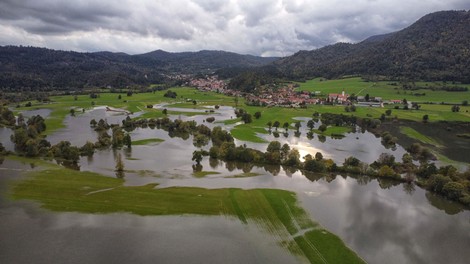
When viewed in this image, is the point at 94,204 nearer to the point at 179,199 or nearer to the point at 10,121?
the point at 179,199

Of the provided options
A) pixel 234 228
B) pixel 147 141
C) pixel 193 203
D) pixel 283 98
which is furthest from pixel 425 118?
pixel 234 228

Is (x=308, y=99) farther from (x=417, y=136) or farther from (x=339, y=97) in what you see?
(x=417, y=136)

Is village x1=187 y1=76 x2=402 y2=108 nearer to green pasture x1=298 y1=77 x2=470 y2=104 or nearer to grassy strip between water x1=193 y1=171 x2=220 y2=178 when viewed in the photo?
green pasture x1=298 y1=77 x2=470 y2=104

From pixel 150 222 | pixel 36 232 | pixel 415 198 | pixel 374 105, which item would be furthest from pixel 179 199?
pixel 374 105

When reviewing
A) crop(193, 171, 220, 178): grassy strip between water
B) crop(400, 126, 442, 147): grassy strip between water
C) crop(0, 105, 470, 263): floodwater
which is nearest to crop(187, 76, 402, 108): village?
crop(400, 126, 442, 147): grassy strip between water

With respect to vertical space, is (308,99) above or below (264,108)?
above

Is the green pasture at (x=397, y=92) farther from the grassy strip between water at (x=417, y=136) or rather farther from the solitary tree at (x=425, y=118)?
the grassy strip between water at (x=417, y=136)
